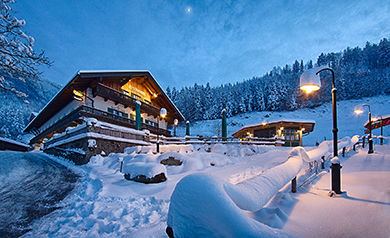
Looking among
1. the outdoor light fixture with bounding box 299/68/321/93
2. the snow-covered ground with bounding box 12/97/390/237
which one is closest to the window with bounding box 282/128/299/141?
the snow-covered ground with bounding box 12/97/390/237

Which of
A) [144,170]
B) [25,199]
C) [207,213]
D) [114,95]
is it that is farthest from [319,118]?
[25,199]

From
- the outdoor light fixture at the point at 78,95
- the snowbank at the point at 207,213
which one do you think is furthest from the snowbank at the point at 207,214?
the outdoor light fixture at the point at 78,95

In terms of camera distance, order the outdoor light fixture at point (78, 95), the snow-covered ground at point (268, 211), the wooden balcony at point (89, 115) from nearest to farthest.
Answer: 1. the snow-covered ground at point (268, 211)
2. the wooden balcony at point (89, 115)
3. the outdoor light fixture at point (78, 95)

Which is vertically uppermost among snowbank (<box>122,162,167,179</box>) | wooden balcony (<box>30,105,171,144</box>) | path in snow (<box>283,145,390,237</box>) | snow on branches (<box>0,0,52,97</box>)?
snow on branches (<box>0,0,52,97</box>)

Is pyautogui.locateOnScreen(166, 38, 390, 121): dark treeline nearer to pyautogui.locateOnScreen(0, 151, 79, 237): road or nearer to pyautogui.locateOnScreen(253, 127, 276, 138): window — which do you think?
pyautogui.locateOnScreen(253, 127, 276, 138): window

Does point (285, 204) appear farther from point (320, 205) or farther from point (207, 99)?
point (207, 99)

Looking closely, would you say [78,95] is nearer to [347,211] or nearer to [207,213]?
[207,213]

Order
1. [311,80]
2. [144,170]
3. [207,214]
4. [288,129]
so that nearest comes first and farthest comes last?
1. [207,214]
2. [311,80]
3. [144,170]
4. [288,129]

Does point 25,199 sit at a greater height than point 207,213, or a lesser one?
lesser

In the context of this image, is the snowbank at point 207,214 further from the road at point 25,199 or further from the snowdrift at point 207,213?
the road at point 25,199

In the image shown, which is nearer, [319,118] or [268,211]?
[268,211]

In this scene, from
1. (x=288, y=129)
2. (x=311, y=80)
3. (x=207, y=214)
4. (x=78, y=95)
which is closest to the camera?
(x=207, y=214)

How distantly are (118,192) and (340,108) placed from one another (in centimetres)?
6971

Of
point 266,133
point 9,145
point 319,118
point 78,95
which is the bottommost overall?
point 9,145
